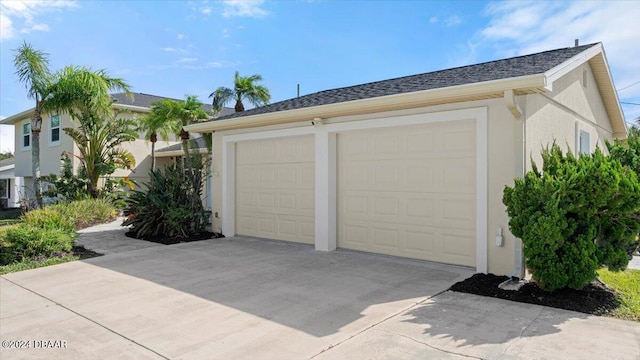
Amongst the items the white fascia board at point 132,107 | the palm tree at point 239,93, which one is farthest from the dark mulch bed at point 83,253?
the white fascia board at point 132,107

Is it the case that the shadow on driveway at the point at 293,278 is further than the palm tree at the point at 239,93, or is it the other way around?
the palm tree at the point at 239,93

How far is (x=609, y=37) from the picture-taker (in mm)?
12203

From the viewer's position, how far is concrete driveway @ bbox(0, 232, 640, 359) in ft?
11.6

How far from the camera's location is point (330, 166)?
8203 mm

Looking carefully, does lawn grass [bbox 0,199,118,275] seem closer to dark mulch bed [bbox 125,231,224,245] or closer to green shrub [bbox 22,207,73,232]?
green shrub [bbox 22,207,73,232]

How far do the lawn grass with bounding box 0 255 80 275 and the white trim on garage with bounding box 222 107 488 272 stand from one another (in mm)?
3786

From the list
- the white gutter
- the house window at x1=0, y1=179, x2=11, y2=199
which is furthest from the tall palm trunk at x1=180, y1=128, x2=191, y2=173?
the house window at x1=0, y1=179, x2=11, y2=199

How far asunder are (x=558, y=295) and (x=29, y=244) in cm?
886

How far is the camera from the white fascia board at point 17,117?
2037 cm

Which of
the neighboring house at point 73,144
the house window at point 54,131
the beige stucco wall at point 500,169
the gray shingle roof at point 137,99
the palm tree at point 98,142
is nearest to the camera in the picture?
the beige stucco wall at point 500,169

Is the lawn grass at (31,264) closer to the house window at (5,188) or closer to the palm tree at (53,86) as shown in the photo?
the palm tree at (53,86)

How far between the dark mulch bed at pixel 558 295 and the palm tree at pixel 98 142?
1443 centimetres

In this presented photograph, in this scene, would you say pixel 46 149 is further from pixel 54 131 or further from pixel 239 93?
pixel 239 93

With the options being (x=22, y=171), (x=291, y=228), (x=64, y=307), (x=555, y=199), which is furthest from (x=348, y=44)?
(x=22, y=171)
